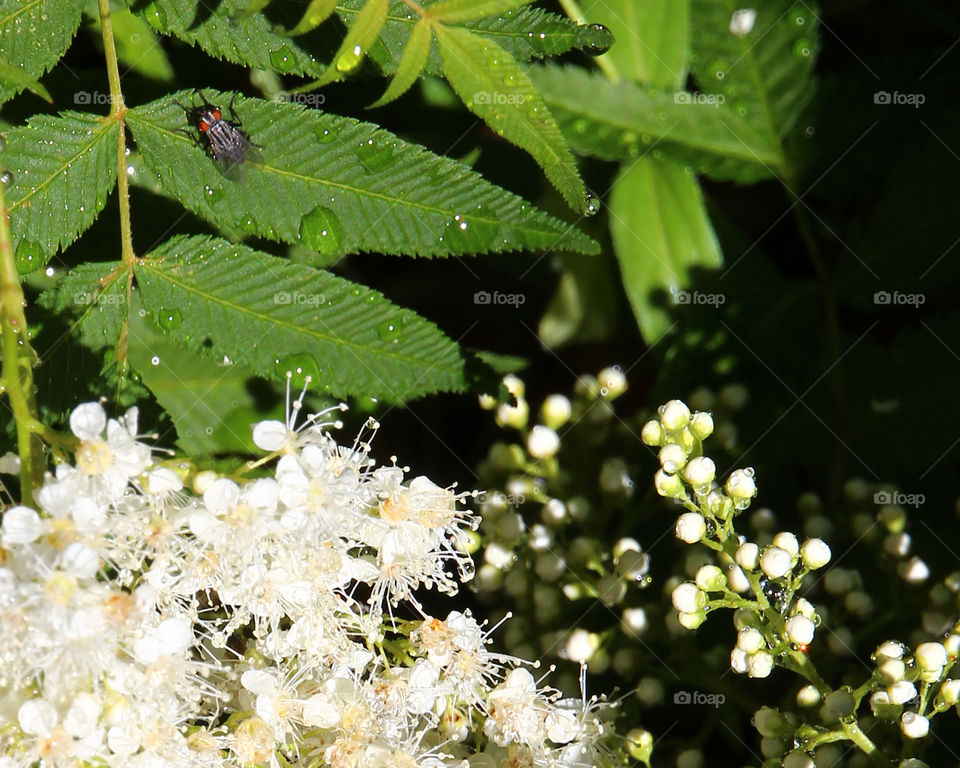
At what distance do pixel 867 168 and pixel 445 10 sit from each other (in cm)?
138

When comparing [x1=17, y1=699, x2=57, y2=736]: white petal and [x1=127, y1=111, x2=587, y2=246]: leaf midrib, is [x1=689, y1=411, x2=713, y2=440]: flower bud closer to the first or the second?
[x1=127, y1=111, x2=587, y2=246]: leaf midrib

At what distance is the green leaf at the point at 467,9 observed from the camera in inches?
59.0

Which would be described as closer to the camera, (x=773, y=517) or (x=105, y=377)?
(x=105, y=377)

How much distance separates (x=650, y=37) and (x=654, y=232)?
48cm

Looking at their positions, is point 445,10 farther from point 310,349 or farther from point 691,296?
point 691,296

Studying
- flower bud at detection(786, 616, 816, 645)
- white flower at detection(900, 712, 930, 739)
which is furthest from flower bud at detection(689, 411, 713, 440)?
white flower at detection(900, 712, 930, 739)

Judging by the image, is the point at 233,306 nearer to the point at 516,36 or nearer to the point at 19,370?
the point at 19,370

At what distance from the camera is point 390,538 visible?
1721 mm

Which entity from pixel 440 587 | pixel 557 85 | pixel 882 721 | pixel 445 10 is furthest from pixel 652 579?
pixel 445 10

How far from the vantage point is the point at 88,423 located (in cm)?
146

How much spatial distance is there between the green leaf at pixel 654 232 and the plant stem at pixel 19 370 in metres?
1.35

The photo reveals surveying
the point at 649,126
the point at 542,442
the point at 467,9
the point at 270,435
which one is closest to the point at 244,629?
the point at 270,435

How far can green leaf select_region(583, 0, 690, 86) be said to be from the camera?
2.38 meters

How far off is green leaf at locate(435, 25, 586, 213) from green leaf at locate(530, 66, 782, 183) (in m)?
0.64
